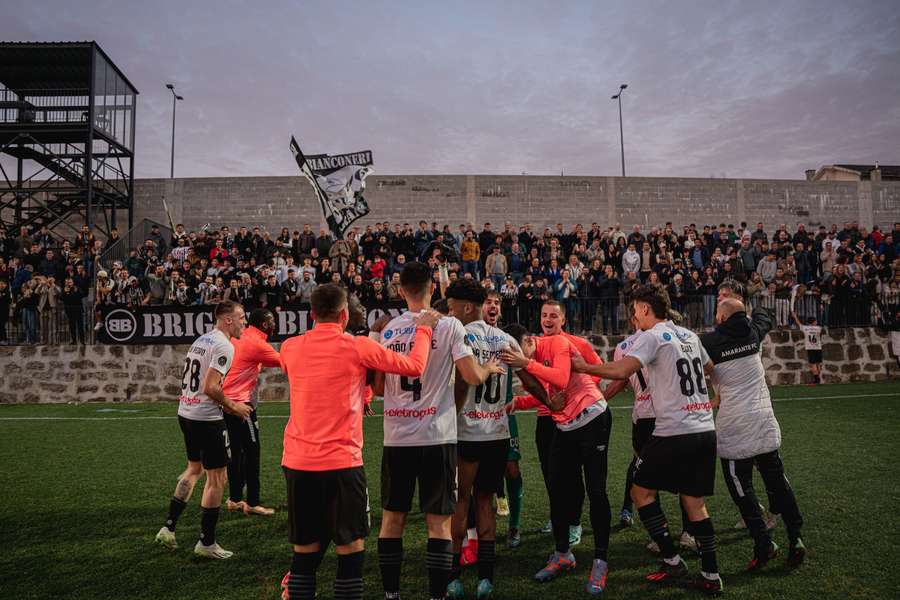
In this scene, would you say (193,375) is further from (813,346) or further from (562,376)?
(813,346)

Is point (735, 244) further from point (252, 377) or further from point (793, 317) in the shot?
point (252, 377)

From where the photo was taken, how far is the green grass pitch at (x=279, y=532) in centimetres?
406

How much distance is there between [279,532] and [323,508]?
2455 mm

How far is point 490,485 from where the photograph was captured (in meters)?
4.03

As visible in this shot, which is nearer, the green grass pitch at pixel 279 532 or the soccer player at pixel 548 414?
the green grass pitch at pixel 279 532

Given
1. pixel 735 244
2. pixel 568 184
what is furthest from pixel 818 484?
pixel 568 184

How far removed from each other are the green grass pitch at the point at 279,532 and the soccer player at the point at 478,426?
56 cm

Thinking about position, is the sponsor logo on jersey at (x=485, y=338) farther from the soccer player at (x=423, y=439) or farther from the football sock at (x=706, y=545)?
the football sock at (x=706, y=545)

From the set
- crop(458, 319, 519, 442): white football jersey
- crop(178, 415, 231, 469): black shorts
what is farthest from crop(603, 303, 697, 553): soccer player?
crop(178, 415, 231, 469): black shorts

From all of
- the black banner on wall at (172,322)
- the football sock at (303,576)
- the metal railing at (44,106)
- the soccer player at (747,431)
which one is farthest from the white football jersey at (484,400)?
the metal railing at (44,106)

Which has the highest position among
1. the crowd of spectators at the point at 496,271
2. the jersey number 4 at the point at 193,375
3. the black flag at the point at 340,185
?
the black flag at the point at 340,185

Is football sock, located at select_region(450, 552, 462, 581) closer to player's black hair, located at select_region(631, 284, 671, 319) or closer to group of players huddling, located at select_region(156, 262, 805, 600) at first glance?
group of players huddling, located at select_region(156, 262, 805, 600)

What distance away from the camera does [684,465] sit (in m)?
3.93

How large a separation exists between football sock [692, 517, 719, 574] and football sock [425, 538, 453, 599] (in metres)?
1.79
